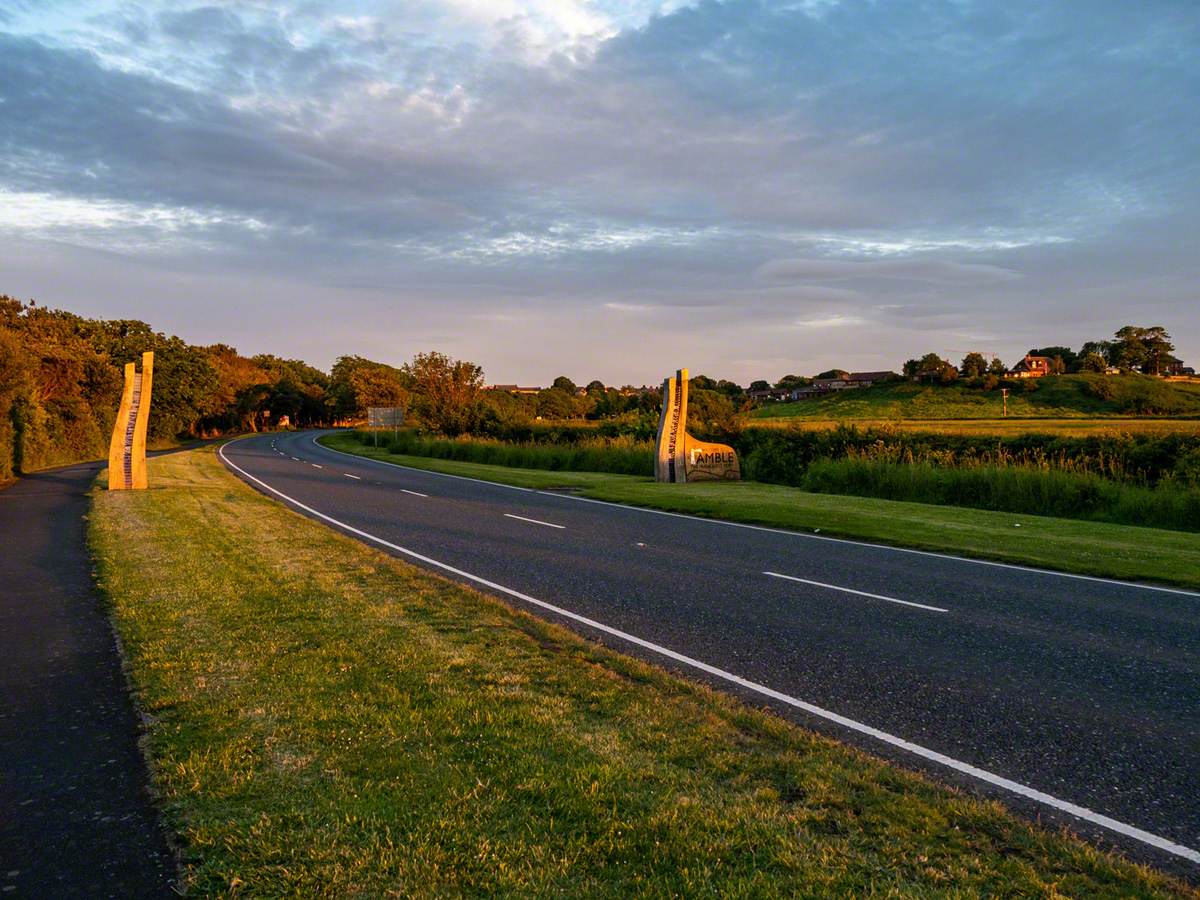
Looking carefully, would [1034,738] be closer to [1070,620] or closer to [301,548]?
[1070,620]

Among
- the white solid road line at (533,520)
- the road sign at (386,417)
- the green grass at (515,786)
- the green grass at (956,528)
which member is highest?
the road sign at (386,417)

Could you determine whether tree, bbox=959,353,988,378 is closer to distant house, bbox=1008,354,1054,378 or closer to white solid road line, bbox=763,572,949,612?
distant house, bbox=1008,354,1054,378

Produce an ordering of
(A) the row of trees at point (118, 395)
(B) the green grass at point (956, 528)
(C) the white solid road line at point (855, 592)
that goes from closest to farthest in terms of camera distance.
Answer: (C) the white solid road line at point (855, 592), (B) the green grass at point (956, 528), (A) the row of trees at point (118, 395)

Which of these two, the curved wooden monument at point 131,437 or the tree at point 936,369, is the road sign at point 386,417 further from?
the tree at point 936,369

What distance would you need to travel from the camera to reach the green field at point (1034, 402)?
203 feet

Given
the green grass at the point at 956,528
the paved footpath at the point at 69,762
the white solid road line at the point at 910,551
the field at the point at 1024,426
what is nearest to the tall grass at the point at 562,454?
the field at the point at 1024,426

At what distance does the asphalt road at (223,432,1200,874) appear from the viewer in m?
4.63

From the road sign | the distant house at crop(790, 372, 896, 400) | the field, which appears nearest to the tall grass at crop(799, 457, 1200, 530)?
the field

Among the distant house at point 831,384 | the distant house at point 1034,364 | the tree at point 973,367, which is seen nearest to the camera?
the tree at point 973,367

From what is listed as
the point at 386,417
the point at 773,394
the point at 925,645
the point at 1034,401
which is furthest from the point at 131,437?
the point at 773,394

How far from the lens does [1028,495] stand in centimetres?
1839

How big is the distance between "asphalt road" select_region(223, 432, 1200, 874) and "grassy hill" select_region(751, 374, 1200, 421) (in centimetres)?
5329

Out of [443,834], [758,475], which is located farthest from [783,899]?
[758,475]

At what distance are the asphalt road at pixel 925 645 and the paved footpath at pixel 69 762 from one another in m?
3.83
